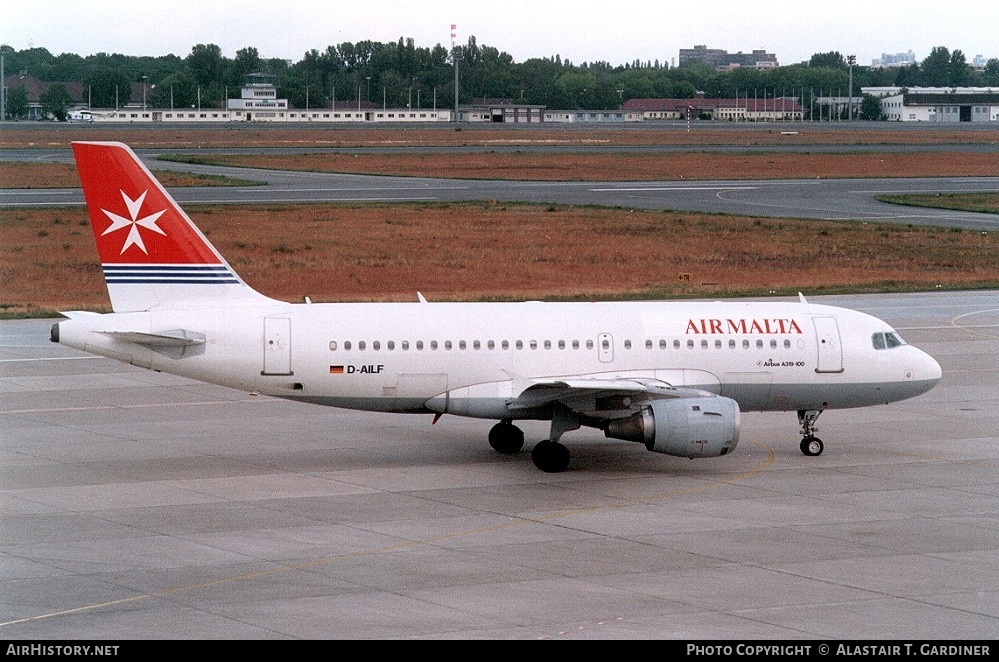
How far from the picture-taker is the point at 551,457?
31141 millimetres

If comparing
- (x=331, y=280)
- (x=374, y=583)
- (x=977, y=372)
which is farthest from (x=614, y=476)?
(x=331, y=280)

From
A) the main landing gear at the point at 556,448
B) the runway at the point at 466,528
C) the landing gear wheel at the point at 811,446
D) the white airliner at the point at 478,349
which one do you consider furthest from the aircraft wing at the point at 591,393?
the landing gear wheel at the point at 811,446

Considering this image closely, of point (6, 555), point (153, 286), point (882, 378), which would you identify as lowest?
point (6, 555)

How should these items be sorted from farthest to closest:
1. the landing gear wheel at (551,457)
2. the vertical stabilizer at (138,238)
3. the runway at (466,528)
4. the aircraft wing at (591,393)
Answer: the landing gear wheel at (551,457) → the vertical stabilizer at (138,238) → the aircraft wing at (591,393) → the runway at (466,528)

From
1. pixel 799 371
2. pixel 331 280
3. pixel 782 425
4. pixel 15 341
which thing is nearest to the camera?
pixel 799 371

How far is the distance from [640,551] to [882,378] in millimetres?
11723

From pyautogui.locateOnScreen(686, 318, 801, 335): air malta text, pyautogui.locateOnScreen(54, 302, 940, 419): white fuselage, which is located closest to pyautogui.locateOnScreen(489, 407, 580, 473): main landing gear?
pyautogui.locateOnScreen(54, 302, 940, 419): white fuselage

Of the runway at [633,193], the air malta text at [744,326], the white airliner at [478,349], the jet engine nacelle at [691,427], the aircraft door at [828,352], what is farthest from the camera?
the runway at [633,193]

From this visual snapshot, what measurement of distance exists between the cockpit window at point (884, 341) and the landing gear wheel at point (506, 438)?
9.07 metres

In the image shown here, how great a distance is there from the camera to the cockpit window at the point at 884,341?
33688 mm

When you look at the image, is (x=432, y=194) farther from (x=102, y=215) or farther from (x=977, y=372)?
(x=102, y=215)

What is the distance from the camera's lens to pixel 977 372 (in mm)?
45594

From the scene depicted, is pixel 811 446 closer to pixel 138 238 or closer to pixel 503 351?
pixel 503 351

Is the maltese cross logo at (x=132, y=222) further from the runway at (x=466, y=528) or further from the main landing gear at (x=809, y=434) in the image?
the main landing gear at (x=809, y=434)
